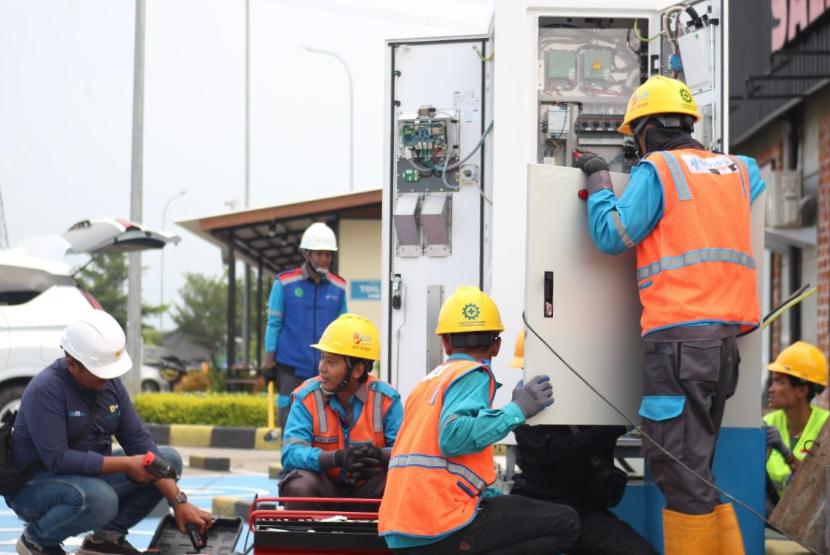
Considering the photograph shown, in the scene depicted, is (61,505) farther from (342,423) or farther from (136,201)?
(136,201)

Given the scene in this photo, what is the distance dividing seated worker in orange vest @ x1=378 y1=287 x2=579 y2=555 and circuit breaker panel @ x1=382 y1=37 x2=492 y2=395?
3301 millimetres

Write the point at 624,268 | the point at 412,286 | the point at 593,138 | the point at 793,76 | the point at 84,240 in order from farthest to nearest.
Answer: the point at 793,76
the point at 84,240
the point at 412,286
the point at 593,138
the point at 624,268

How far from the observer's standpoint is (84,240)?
12820mm

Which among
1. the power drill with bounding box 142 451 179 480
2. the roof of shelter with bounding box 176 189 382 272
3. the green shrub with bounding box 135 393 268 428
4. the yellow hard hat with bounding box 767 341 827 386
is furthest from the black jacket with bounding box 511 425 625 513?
the roof of shelter with bounding box 176 189 382 272

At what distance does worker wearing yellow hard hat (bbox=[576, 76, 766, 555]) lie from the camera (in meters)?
5.01

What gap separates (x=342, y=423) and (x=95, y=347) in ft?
4.15

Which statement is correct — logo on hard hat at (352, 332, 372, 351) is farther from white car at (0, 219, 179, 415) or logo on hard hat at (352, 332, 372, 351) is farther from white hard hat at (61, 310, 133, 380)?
white car at (0, 219, 179, 415)

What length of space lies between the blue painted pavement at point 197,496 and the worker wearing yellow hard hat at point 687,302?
2.76 meters

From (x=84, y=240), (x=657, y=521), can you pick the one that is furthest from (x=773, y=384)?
(x=84, y=240)

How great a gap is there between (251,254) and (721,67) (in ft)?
63.4

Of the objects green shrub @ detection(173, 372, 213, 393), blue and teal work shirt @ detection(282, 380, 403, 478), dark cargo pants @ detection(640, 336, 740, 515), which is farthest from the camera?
green shrub @ detection(173, 372, 213, 393)

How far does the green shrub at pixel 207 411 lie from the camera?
611 inches

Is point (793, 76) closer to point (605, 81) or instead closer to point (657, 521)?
point (605, 81)

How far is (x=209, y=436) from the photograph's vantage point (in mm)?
14828
